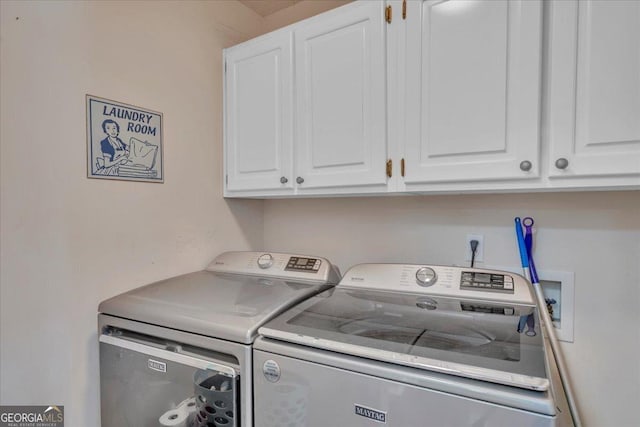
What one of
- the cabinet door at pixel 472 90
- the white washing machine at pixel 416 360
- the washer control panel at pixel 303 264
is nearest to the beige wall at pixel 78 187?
the washer control panel at pixel 303 264

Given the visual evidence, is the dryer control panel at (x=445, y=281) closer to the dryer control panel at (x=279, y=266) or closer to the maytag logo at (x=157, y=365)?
the dryer control panel at (x=279, y=266)

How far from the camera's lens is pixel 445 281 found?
1.26 m

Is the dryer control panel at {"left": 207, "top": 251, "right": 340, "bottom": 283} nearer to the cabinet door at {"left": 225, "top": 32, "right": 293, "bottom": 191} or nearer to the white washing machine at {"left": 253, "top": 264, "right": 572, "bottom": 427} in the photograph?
the white washing machine at {"left": 253, "top": 264, "right": 572, "bottom": 427}

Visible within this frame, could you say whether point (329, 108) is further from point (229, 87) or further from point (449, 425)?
point (449, 425)

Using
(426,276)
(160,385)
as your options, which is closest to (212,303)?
(160,385)

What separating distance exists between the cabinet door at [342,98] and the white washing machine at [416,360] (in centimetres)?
49

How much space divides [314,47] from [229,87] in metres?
0.52

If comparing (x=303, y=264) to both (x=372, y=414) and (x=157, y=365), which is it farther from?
(x=372, y=414)

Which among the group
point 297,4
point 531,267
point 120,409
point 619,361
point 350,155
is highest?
point 297,4

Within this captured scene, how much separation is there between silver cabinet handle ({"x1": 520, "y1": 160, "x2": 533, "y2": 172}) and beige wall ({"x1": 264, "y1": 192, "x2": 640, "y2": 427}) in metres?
0.38

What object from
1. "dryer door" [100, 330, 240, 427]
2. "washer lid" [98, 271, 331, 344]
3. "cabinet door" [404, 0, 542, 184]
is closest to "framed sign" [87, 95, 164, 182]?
"washer lid" [98, 271, 331, 344]

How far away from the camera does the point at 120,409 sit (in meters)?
1.22

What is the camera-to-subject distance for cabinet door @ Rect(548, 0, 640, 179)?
35.5 inches

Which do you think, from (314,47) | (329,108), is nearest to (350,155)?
(329,108)
